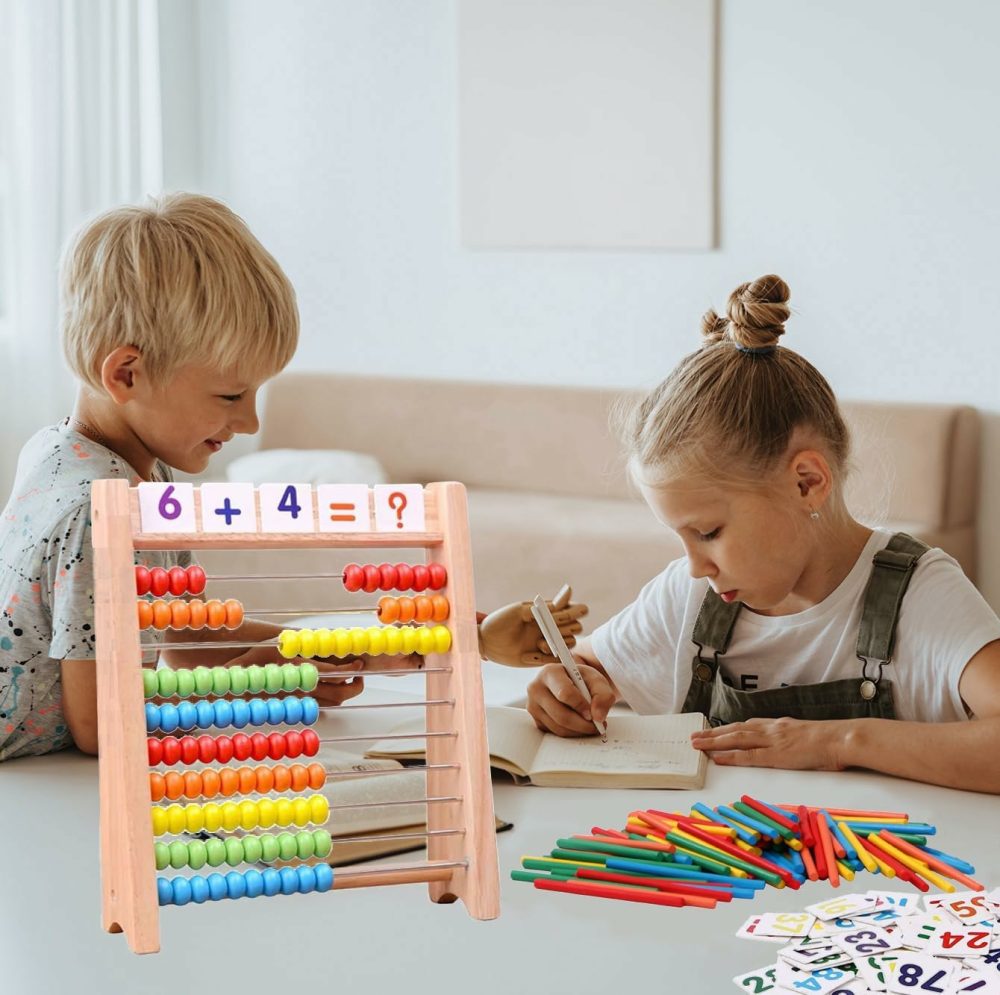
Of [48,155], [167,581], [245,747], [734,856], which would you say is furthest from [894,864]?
[48,155]

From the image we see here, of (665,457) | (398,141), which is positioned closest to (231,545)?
(665,457)

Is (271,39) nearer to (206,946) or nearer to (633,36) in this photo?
(633,36)

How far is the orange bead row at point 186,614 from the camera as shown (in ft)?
3.85

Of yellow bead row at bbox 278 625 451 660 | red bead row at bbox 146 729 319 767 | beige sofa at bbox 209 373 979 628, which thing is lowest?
beige sofa at bbox 209 373 979 628

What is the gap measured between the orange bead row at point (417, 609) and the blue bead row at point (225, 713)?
10 centimetres

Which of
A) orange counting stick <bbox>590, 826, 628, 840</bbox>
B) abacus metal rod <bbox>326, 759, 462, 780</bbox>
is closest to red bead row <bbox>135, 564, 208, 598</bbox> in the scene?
abacus metal rod <bbox>326, 759, 462, 780</bbox>

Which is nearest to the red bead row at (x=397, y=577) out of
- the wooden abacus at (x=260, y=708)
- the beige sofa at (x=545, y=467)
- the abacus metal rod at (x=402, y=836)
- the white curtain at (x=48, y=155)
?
the wooden abacus at (x=260, y=708)

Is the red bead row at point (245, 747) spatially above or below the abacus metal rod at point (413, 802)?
above

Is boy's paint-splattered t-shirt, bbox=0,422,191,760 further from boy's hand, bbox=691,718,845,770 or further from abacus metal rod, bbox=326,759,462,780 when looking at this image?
boy's hand, bbox=691,718,845,770

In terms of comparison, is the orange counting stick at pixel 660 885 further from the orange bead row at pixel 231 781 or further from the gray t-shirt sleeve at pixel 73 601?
the gray t-shirt sleeve at pixel 73 601

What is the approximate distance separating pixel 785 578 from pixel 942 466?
80.6 inches

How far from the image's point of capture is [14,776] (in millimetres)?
1568

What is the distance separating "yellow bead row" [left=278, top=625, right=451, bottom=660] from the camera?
1228mm

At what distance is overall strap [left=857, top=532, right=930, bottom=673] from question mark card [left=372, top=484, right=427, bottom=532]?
77cm
